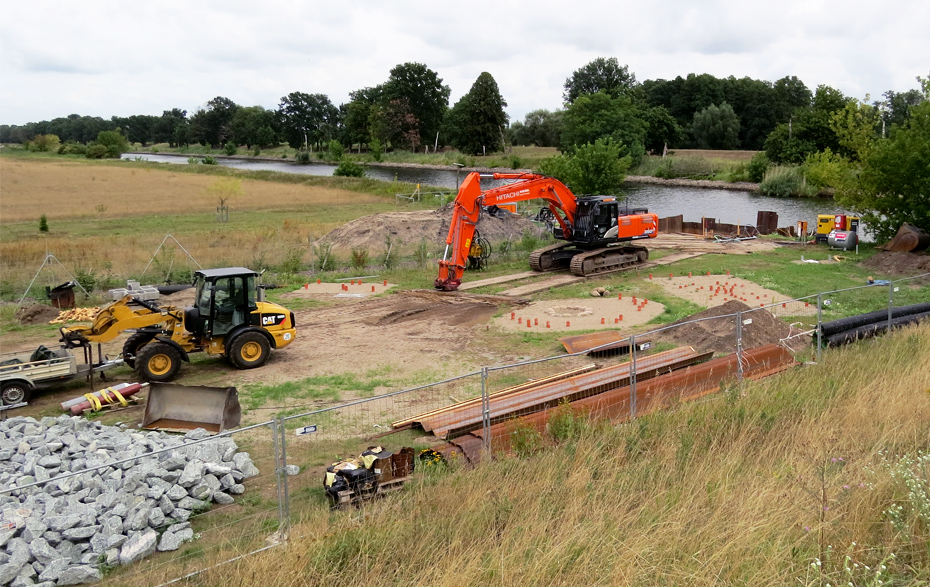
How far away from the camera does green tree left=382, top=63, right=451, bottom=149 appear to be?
115 m

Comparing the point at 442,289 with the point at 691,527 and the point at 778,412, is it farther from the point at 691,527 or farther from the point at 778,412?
the point at 691,527

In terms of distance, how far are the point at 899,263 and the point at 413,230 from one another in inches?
722

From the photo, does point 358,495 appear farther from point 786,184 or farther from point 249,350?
point 786,184

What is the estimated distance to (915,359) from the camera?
1066cm

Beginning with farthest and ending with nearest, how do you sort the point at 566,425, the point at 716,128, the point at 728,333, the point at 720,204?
the point at 716,128, the point at 720,204, the point at 728,333, the point at 566,425

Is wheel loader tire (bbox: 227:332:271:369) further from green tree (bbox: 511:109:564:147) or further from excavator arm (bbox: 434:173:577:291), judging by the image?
green tree (bbox: 511:109:564:147)

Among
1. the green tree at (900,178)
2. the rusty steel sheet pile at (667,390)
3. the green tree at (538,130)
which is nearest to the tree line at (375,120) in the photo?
the green tree at (538,130)

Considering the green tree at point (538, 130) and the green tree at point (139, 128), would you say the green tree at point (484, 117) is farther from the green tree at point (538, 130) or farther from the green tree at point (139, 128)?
the green tree at point (139, 128)

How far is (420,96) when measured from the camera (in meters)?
117

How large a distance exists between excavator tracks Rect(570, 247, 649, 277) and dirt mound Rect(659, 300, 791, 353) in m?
8.85

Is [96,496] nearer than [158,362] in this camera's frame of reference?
Yes

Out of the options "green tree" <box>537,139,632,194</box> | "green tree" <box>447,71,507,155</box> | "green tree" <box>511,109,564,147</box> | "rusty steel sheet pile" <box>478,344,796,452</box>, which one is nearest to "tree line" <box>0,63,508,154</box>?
"green tree" <box>447,71,507,155</box>

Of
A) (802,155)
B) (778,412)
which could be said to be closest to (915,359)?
(778,412)

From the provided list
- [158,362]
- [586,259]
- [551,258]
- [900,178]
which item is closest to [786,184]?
[900,178]
